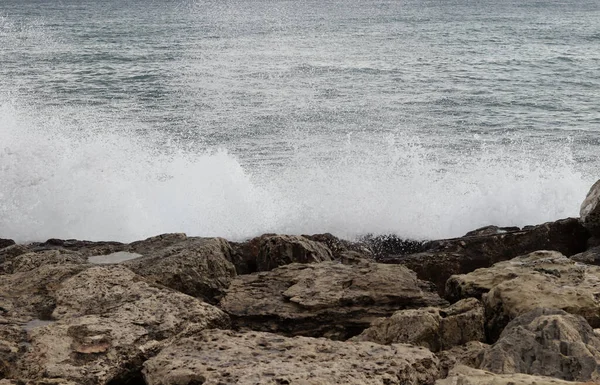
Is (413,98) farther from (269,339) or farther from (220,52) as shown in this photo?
(269,339)

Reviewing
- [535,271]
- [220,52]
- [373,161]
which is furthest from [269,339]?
[220,52]

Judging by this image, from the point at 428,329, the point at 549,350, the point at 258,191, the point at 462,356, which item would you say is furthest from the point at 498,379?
the point at 258,191

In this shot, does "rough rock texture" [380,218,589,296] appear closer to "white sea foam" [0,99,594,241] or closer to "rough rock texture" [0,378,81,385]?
"white sea foam" [0,99,594,241]

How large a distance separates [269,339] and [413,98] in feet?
50.6

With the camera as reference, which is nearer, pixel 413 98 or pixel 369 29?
pixel 413 98

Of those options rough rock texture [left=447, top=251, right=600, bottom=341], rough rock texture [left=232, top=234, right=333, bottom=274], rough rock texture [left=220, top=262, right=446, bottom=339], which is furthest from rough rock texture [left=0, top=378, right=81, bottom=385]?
rough rock texture [left=232, top=234, right=333, bottom=274]

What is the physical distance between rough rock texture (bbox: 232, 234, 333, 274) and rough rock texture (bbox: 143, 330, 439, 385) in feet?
6.71

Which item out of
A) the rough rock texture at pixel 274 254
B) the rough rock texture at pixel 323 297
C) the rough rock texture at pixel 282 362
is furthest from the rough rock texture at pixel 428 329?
the rough rock texture at pixel 274 254

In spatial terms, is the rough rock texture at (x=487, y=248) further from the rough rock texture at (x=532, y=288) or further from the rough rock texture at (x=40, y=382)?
the rough rock texture at (x=40, y=382)

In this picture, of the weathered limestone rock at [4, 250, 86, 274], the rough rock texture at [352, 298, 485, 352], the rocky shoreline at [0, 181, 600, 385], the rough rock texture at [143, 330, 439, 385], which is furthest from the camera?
the weathered limestone rock at [4, 250, 86, 274]

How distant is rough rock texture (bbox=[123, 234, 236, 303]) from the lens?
4863mm

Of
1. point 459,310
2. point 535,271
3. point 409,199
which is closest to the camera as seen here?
point 459,310

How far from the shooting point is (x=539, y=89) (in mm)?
21406

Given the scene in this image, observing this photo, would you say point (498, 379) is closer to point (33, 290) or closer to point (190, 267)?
point (190, 267)
